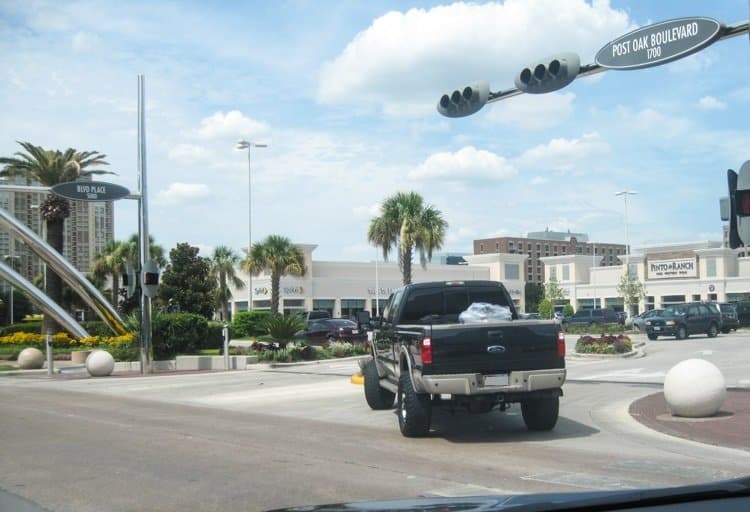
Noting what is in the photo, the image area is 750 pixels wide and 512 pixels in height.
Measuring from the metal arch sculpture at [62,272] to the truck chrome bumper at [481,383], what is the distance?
2985 cm

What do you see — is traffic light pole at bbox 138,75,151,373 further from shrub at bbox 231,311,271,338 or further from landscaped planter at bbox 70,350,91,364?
shrub at bbox 231,311,271,338

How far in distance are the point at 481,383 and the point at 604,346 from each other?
17.8 metres

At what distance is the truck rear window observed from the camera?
42.1 feet

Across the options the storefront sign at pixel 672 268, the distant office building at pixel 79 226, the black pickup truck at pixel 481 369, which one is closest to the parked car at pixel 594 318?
the storefront sign at pixel 672 268

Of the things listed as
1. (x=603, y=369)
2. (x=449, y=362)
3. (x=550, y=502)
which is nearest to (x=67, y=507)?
(x=449, y=362)

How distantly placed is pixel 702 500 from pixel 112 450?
9.22 metres

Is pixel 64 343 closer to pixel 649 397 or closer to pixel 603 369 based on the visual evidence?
pixel 603 369

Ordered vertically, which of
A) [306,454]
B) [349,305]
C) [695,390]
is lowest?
[306,454]

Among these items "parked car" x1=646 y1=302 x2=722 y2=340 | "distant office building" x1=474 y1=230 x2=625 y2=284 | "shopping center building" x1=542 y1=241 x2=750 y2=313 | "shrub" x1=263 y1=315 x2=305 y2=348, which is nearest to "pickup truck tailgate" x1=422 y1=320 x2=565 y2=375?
"shrub" x1=263 y1=315 x2=305 y2=348

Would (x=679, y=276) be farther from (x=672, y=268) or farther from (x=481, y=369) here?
(x=481, y=369)

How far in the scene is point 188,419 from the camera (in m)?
14.1

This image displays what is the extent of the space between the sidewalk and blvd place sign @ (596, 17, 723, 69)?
18.1 ft

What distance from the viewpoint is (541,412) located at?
11375 mm

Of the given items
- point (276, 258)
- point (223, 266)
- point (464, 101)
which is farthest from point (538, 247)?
point (464, 101)
